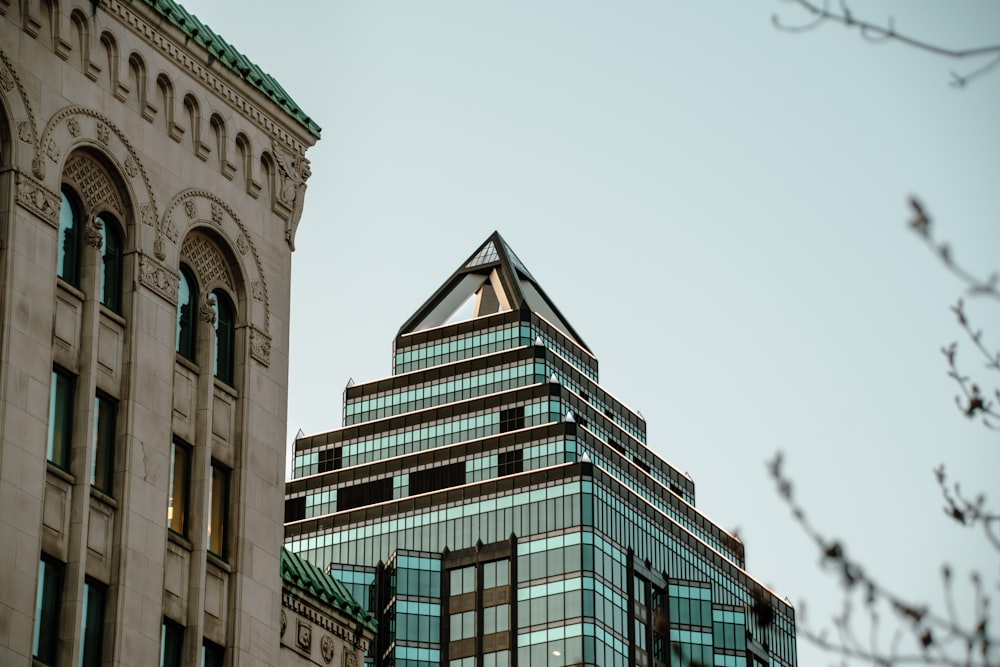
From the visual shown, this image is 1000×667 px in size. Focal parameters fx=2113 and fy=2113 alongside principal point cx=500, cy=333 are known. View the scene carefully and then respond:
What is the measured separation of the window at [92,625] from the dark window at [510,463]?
406 ft

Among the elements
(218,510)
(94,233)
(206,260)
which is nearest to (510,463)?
(206,260)

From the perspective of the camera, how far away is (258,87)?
4600 cm

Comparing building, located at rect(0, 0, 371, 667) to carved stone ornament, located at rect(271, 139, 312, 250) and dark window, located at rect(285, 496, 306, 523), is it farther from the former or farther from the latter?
dark window, located at rect(285, 496, 306, 523)

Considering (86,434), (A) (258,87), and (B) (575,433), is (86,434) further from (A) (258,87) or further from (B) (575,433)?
(B) (575,433)

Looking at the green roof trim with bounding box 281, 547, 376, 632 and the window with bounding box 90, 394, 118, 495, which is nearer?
the window with bounding box 90, 394, 118, 495

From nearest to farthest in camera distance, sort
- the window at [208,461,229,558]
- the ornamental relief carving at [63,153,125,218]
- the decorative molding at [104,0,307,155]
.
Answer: the ornamental relief carving at [63,153,125,218]
the window at [208,461,229,558]
the decorative molding at [104,0,307,155]

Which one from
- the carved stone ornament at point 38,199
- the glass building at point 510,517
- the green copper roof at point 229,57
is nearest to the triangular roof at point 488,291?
the glass building at point 510,517

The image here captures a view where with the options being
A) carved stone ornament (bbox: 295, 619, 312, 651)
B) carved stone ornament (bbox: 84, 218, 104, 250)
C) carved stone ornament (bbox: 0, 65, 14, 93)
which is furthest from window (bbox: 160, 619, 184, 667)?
carved stone ornament (bbox: 0, 65, 14, 93)

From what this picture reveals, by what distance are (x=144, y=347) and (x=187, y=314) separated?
8.79ft

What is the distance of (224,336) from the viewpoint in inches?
1731

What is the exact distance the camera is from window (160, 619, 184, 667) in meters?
39.2

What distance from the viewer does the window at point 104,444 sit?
38.5m

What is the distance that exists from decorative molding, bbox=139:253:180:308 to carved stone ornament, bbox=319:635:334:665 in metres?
8.67

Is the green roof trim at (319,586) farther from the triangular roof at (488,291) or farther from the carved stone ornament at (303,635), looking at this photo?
the triangular roof at (488,291)
